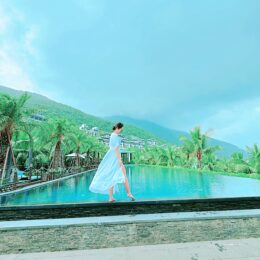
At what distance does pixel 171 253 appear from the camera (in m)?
2.88

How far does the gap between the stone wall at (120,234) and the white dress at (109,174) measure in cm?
99

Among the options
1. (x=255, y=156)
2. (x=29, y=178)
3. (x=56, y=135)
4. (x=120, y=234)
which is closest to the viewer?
(x=120, y=234)

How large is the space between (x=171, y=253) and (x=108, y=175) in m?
1.74

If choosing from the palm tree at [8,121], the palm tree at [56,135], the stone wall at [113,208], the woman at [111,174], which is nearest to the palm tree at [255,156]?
the palm tree at [56,135]

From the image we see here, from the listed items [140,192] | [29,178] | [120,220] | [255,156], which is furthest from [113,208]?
[255,156]

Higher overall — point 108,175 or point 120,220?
point 108,175

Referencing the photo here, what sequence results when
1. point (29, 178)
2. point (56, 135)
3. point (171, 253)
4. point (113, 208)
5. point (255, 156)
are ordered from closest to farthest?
point (171, 253)
point (113, 208)
point (29, 178)
point (56, 135)
point (255, 156)

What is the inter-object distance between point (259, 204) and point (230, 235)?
1.24 m

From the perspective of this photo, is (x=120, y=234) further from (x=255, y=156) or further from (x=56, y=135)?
(x=255, y=156)

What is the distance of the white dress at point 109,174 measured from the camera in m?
4.18

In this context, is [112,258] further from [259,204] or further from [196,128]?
[196,128]

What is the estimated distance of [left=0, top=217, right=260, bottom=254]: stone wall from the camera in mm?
3111

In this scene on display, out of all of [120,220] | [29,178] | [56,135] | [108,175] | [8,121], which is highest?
Result: [56,135]

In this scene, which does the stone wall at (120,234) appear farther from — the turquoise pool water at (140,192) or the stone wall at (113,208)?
the turquoise pool water at (140,192)
